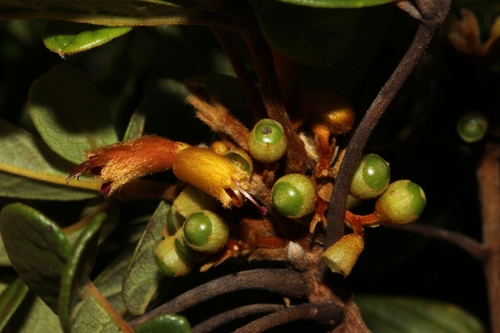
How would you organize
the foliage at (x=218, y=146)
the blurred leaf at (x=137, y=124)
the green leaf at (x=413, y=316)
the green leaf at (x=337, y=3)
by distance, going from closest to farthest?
1. the green leaf at (x=337, y=3)
2. the foliage at (x=218, y=146)
3. the blurred leaf at (x=137, y=124)
4. the green leaf at (x=413, y=316)

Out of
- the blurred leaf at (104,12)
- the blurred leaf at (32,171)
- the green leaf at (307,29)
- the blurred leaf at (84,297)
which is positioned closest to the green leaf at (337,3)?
the green leaf at (307,29)

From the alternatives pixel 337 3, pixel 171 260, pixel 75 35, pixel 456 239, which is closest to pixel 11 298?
pixel 171 260

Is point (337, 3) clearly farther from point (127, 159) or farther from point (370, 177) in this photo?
point (127, 159)

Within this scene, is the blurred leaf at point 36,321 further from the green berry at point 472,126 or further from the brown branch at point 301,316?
the green berry at point 472,126

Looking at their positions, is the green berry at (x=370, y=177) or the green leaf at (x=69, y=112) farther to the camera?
the green leaf at (x=69, y=112)

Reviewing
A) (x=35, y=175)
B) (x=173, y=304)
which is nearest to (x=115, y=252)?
(x=35, y=175)

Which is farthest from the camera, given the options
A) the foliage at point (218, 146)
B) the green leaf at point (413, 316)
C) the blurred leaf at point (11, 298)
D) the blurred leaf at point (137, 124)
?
the green leaf at point (413, 316)

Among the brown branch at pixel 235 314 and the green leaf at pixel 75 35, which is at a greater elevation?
the green leaf at pixel 75 35

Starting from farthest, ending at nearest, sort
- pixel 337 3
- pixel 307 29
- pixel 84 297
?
pixel 84 297 → pixel 307 29 → pixel 337 3
